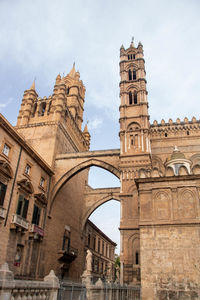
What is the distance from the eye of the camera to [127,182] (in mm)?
22141

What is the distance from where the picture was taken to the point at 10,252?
56.4 feet

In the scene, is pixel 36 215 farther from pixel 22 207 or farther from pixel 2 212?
pixel 2 212

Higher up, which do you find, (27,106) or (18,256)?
(27,106)

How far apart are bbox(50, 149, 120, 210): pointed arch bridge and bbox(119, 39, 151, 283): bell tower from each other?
47.2 inches

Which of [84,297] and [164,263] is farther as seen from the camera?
[164,263]

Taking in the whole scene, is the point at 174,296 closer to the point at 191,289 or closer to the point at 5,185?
the point at 191,289

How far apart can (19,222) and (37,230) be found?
275cm

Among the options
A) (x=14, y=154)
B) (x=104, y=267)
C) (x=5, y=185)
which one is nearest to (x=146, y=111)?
(x=14, y=154)

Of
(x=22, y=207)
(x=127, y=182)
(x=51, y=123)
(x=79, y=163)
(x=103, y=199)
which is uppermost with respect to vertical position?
(x=51, y=123)

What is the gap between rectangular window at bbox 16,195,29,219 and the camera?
1858 centimetres

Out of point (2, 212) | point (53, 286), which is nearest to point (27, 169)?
point (2, 212)

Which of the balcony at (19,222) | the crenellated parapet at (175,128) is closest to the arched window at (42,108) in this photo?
the crenellated parapet at (175,128)

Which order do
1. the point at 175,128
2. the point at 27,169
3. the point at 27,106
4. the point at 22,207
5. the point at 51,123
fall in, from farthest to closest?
the point at 27,106
the point at 175,128
the point at 51,123
the point at 27,169
the point at 22,207

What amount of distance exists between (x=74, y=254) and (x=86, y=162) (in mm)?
9443
